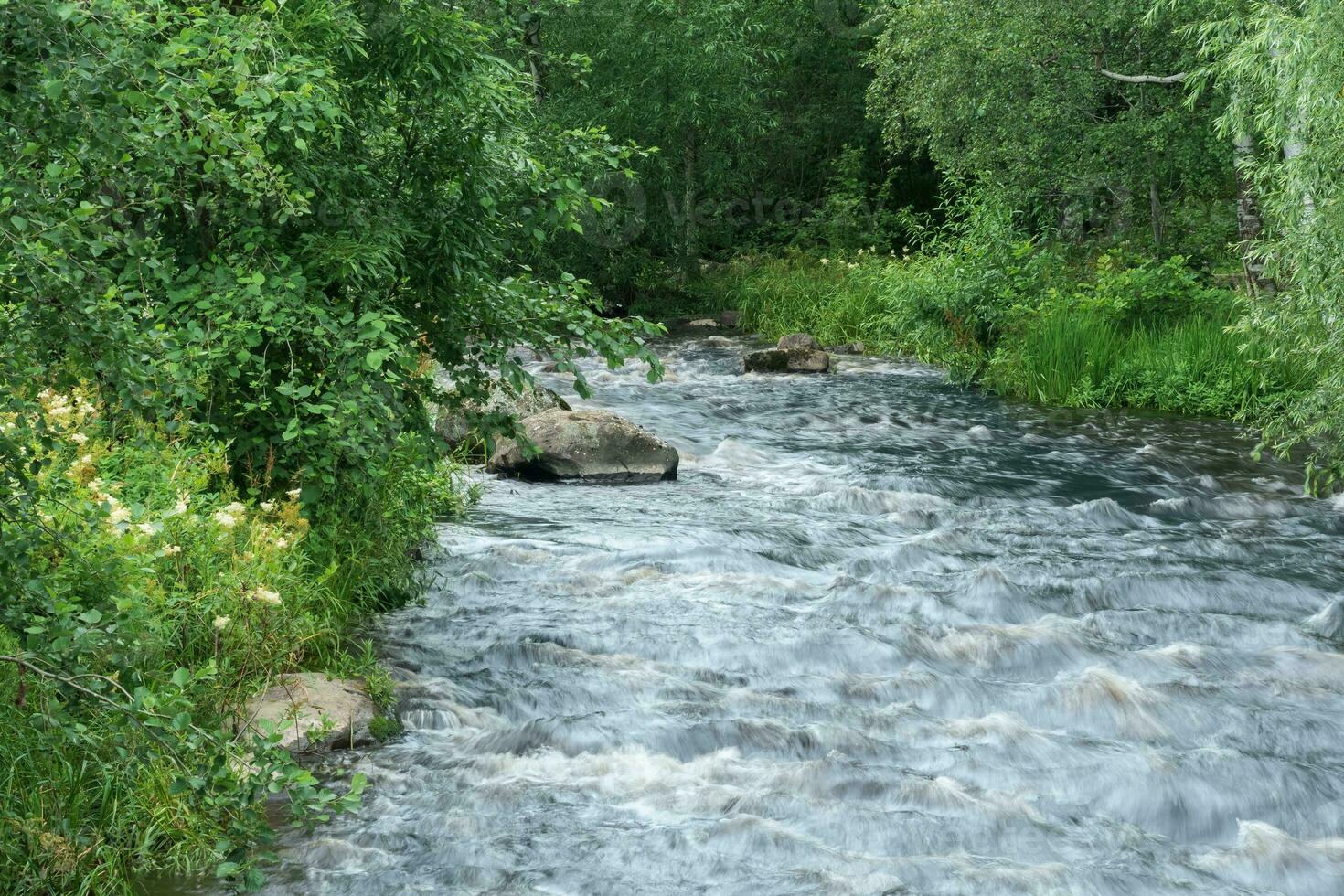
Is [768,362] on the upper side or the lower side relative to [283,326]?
lower

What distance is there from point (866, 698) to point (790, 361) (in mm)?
14356

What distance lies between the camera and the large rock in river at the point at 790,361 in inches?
810

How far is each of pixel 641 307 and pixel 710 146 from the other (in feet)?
16.4

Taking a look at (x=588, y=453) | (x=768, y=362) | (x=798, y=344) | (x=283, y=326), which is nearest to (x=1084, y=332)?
(x=768, y=362)

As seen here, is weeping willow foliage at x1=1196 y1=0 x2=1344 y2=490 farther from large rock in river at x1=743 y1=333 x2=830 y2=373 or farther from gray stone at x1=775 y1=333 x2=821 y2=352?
gray stone at x1=775 y1=333 x2=821 y2=352

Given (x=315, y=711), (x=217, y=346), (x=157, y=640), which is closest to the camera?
(x=157, y=640)

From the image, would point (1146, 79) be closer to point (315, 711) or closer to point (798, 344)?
point (798, 344)

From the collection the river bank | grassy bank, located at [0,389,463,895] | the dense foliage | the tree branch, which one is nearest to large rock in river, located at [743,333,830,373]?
the river bank

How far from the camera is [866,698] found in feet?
21.8

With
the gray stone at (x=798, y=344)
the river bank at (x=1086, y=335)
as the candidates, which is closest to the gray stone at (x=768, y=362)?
the gray stone at (x=798, y=344)

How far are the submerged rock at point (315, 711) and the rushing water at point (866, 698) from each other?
18 centimetres

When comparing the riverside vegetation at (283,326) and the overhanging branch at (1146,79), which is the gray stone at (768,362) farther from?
the overhanging branch at (1146,79)

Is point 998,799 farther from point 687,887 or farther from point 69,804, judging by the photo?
point 69,804

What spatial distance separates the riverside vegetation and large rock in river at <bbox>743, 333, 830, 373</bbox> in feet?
10.0
